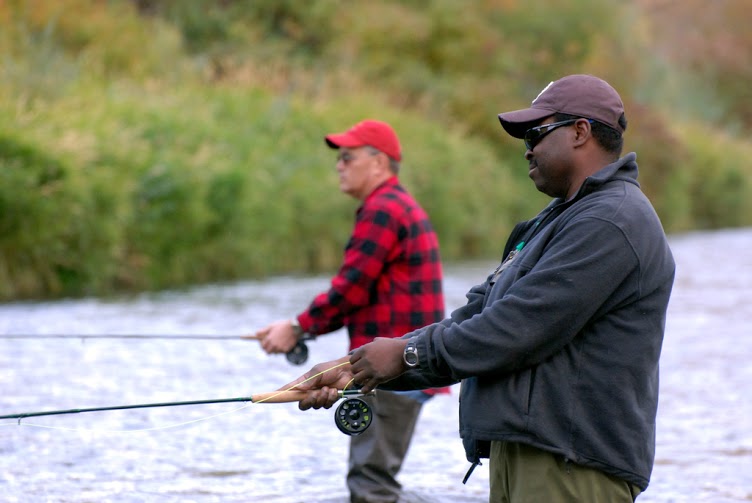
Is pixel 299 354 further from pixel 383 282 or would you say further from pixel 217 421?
pixel 217 421

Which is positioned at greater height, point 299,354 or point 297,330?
point 297,330

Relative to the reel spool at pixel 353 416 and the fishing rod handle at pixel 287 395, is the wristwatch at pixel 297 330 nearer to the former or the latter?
the reel spool at pixel 353 416

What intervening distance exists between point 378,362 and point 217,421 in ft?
17.3

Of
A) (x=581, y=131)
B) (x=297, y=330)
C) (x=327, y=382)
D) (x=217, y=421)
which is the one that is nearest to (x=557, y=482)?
(x=327, y=382)

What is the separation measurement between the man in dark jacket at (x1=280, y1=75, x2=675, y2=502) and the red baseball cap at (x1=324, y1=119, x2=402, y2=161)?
8.34 ft

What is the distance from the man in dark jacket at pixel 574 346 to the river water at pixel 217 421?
4.79 feet

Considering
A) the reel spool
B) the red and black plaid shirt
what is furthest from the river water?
the reel spool

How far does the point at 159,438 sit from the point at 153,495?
59.1 inches

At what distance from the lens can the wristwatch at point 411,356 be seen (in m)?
3.46

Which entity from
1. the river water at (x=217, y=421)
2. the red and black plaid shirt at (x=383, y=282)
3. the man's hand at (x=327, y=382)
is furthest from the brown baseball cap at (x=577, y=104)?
the red and black plaid shirt at (x=383, y=282)

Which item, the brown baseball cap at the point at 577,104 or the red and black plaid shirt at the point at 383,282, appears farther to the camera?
the red and black plaid shirt at the point at 383,282

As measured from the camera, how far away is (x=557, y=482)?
131 inches

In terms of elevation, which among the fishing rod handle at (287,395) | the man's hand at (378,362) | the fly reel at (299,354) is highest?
the man's hand at (378,362)

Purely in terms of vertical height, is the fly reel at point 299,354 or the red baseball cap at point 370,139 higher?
the red baseball cap at point 370,139
